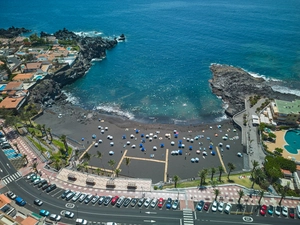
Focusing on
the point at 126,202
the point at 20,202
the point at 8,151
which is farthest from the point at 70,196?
the point at 8,151

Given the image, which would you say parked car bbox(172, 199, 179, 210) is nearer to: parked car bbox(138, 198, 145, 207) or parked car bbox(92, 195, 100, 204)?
parked car bbox(138, 198, 145, 207)

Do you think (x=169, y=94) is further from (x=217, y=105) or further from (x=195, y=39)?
(x=195, y=39)

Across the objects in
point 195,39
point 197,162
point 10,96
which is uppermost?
point 195,39

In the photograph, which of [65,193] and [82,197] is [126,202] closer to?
[82,197]

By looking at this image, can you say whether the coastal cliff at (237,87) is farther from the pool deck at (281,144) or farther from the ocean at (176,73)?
the pool deck at (281,144)

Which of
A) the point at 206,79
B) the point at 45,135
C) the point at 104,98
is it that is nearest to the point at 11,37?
the point at 104,98

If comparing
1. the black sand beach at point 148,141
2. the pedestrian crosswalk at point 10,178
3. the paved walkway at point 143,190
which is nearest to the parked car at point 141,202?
the paved walkway at point 143,190
